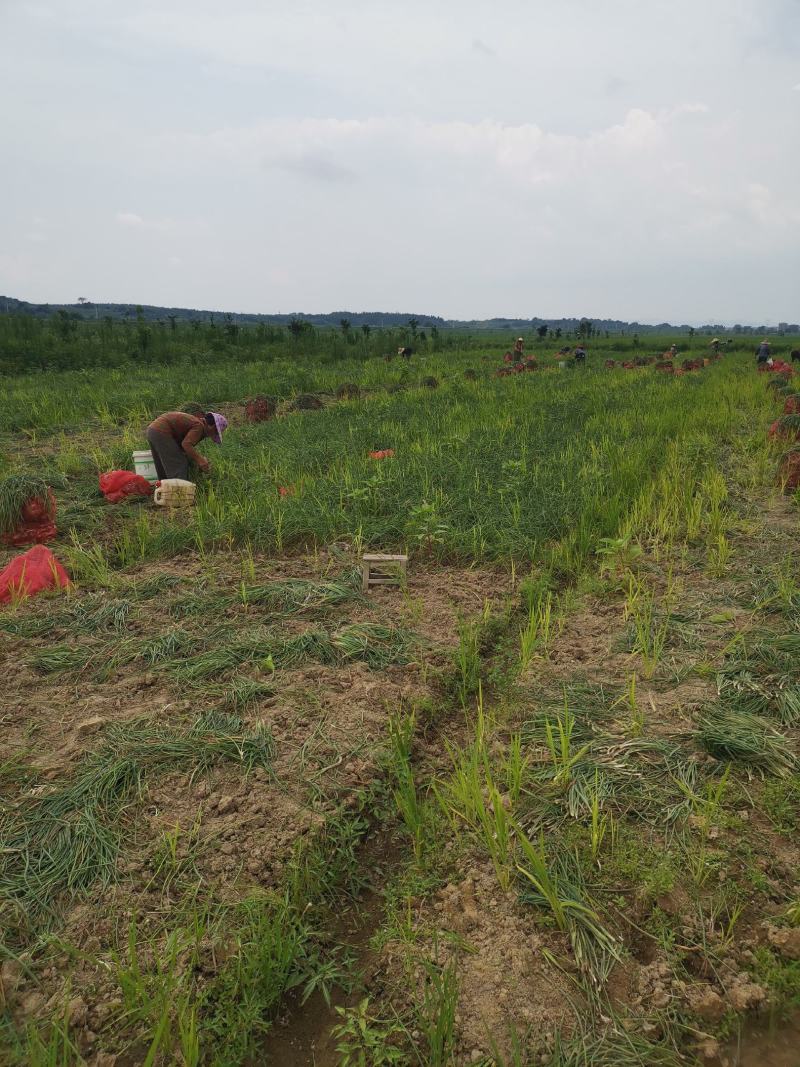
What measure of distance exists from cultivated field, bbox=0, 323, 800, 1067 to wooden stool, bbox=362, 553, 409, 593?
0.13 meters

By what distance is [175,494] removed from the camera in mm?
4746

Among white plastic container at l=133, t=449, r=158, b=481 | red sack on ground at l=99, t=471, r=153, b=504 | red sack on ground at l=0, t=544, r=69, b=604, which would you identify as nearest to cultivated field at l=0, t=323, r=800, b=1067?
red sack on ground at l=0, t=544, r=69, b=604

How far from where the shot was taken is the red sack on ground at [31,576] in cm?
328

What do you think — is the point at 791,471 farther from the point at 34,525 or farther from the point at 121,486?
the point at 34,525

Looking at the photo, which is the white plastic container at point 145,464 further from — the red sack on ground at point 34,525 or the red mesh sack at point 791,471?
the red mesh sack at point 791,471

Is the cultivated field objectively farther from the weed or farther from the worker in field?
the worker in field

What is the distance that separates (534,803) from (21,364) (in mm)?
15748

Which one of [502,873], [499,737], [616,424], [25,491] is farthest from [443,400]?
[502,873]

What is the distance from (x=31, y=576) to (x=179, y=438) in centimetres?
223

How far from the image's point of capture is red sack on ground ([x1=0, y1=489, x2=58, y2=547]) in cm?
416

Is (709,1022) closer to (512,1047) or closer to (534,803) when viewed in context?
(512,1047)

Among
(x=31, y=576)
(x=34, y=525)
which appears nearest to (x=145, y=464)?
(x=34, y=525)

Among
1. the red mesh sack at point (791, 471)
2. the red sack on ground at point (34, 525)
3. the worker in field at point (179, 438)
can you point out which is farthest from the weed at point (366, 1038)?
the red mesh sack at point (791, 471)

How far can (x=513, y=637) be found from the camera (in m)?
2.93
